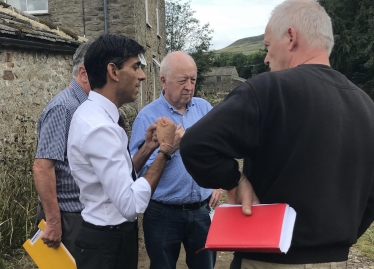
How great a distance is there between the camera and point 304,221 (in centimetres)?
169

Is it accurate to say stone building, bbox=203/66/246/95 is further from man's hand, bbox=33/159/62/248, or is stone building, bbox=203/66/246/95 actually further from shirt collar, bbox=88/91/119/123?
shirt collar, bbox=88/91/119/123

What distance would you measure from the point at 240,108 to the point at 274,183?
34 centimetres

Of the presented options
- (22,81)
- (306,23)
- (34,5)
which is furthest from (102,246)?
(34,5)

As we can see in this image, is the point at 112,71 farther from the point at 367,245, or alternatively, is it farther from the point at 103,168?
the point at 367,245

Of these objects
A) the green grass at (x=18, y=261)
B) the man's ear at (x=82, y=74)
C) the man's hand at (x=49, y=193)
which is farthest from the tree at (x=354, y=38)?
the man's hand at (x=49, y=193)

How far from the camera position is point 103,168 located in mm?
1985

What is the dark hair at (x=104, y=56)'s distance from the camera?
7.22 feet

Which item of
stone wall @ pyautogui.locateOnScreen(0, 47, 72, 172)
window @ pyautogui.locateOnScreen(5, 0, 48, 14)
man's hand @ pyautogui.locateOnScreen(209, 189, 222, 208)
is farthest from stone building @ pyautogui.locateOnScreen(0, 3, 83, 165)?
window @ pyautogui.locateOnScreen(5, 0, 48, 14)

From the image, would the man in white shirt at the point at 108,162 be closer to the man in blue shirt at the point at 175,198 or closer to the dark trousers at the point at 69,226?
the dark trousers at the point at 69,226

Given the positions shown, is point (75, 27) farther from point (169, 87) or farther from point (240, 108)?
point (240, 108)

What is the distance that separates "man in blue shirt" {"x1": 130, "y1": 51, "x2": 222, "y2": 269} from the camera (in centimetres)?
306

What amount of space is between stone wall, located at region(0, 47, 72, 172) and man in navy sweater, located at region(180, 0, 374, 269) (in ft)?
12.7

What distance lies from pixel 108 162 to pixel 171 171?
1131mm

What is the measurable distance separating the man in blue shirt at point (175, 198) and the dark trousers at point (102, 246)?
0.85 m
